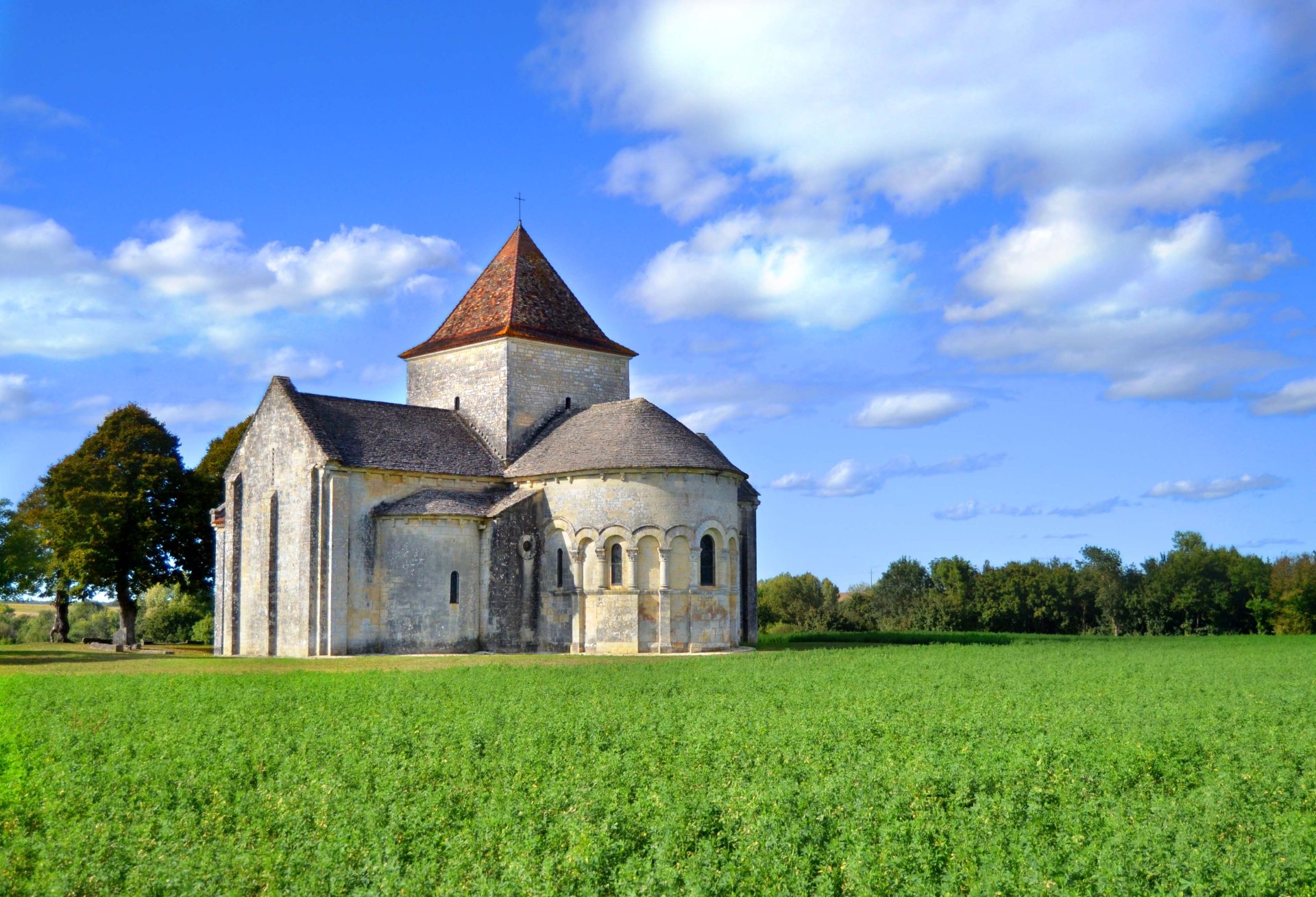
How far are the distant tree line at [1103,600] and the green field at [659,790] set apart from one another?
154ft

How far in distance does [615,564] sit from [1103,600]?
1631 inches

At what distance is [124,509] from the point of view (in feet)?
152

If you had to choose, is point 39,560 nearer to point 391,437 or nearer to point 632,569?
point 391,437

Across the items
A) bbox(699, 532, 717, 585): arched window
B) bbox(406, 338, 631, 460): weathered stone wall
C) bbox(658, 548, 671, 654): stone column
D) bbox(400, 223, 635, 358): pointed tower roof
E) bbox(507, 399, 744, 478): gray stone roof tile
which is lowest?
bbox(658, 548, 671, 654): stone column

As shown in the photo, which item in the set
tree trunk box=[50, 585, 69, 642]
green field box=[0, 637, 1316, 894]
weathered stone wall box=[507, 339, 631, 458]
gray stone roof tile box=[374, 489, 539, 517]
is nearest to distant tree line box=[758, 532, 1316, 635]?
weathered stone wall box=[507, 339, 631, 458]

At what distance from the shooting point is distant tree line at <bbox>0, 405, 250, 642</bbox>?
45.7 meters

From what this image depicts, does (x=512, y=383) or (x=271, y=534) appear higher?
(x=512, y=383)

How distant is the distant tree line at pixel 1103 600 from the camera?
6769cm

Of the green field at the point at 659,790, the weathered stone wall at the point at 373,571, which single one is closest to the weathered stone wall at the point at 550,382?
the weathered stone wall at the point at 373,571

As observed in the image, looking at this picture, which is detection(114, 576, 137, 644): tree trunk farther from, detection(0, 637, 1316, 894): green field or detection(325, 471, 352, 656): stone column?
detection(0, 637, 1316, 894): green field

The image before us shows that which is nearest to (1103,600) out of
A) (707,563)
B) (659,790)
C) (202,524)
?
(707,563)

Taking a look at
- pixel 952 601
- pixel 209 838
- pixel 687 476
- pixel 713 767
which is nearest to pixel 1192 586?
pixel 952 601

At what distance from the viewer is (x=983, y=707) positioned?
1939cm

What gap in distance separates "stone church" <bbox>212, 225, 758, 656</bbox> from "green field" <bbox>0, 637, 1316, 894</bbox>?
1425cm
